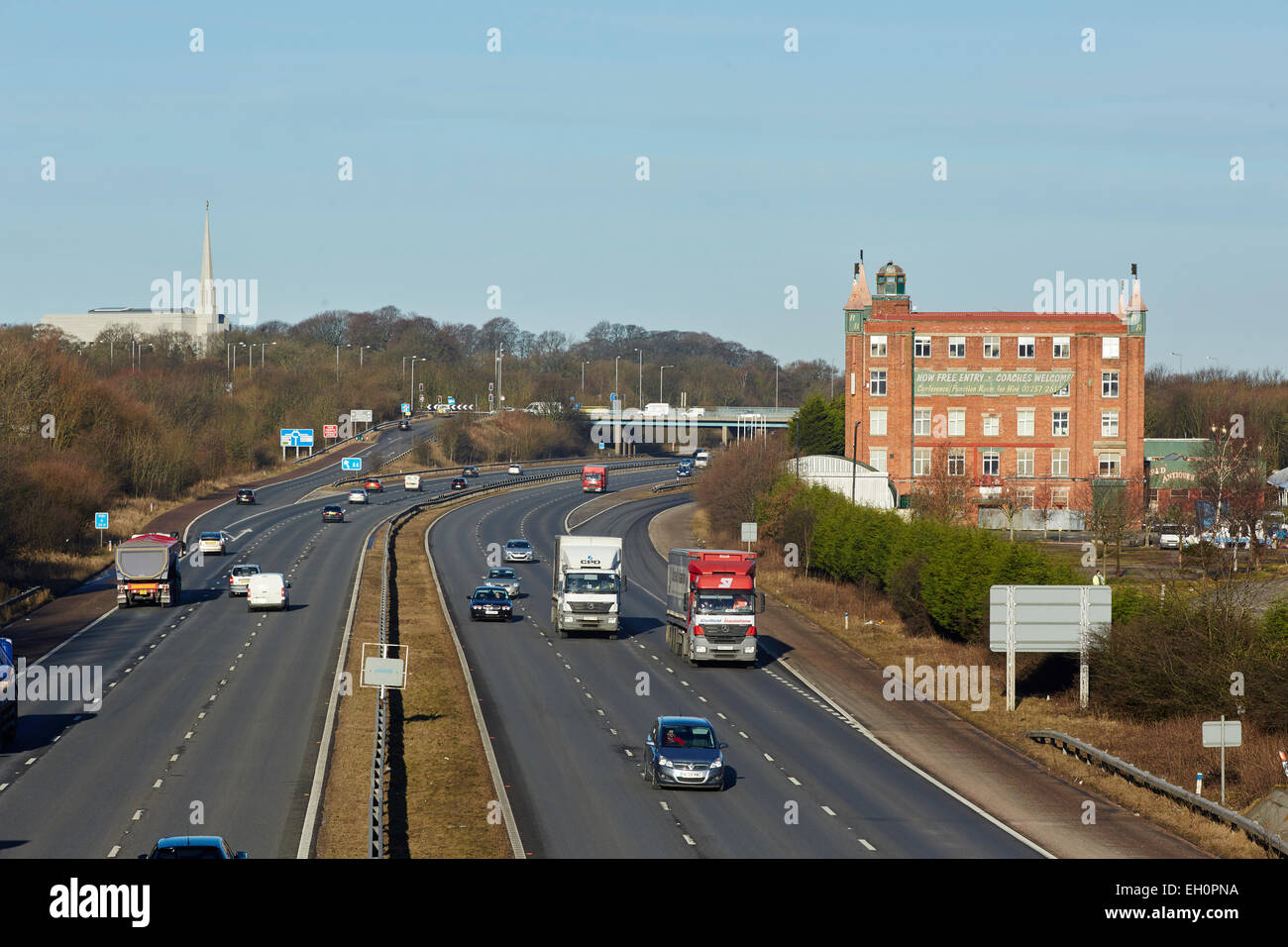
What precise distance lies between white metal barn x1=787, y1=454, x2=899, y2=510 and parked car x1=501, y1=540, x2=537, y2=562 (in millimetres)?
20198

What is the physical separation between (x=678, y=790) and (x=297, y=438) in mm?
130738

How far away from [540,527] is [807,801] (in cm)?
7782

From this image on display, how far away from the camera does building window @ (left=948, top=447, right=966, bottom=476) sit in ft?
330

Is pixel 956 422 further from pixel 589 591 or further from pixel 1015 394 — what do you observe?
pixel 589 591

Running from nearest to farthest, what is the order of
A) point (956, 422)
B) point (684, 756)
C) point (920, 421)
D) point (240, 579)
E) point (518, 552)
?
1. point (684, 756)
2. point (240, 579)
3. point (518, 552)
4. point (956, 422)
5. point (920, 421)

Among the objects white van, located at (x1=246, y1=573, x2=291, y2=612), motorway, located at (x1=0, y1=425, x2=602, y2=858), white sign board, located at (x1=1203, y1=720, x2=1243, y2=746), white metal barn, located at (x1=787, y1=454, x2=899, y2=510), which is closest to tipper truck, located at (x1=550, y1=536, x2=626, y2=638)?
motorway, located at (x1=0, y1=425, x2=602, y2=858)

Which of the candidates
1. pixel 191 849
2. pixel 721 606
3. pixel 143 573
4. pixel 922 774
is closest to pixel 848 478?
pixel 721 606

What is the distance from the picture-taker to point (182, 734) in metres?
36.2

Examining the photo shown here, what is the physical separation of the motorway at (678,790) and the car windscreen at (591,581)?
218 centimetres

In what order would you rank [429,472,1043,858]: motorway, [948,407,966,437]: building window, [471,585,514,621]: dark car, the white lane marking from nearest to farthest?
[429,472,1043,858]: motorway → the white lane marking → [471,585,514,621]: dark car → [948,407,966,437]: building window

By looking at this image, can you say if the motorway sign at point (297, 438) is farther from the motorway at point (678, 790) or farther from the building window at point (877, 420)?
the motorway at point (678, 790)

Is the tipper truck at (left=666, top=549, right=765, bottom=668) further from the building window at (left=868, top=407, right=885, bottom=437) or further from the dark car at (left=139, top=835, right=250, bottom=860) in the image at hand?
the building window at (left=868, top=407, right=885, bottom=437)

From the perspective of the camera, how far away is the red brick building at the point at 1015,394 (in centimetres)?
10112
